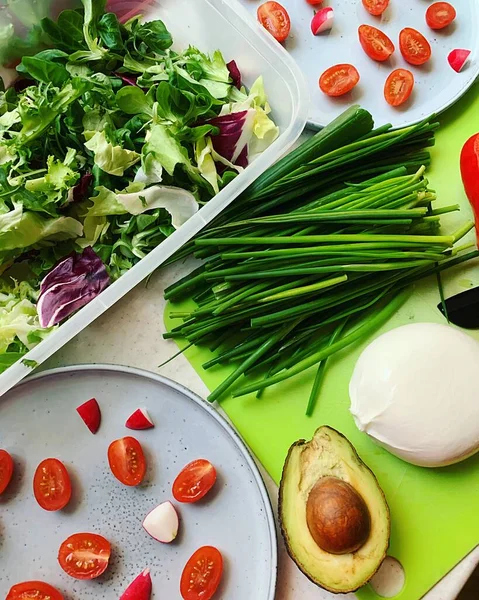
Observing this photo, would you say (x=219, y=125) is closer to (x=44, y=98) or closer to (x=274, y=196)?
(x=274, y=196)

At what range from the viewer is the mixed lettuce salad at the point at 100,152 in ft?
3.76

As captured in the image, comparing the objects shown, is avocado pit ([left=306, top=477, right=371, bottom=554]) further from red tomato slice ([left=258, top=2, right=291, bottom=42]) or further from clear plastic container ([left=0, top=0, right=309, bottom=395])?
red tomato slice ([left=258, top=2, right=291, bottom=42])

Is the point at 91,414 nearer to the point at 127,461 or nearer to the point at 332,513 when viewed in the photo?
the point at 127,461

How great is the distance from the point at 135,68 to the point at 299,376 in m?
0.63

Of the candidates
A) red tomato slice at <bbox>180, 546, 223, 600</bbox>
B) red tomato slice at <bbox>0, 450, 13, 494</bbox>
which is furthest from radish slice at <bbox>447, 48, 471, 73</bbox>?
red tomato slice at <bbox>0, 450, 13, 494</bbox>

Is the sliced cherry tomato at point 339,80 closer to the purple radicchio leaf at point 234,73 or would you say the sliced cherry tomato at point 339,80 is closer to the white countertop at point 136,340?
the purple radicchio leaf at point 234,73

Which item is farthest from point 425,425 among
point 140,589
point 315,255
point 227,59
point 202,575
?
point 227,59

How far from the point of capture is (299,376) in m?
1.20

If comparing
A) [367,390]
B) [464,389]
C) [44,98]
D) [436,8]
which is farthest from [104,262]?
[436,8]

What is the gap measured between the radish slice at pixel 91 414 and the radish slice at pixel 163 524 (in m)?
0.18

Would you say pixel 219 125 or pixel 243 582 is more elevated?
pixel 219 125

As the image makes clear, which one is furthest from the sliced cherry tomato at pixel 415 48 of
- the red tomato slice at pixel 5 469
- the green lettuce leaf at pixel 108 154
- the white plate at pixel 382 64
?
the red tomato slice at pixel 5 469

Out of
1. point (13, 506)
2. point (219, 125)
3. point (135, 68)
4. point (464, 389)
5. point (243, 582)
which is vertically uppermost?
point (135, 68)

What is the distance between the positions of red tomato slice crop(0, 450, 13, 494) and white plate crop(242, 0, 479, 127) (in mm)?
820
